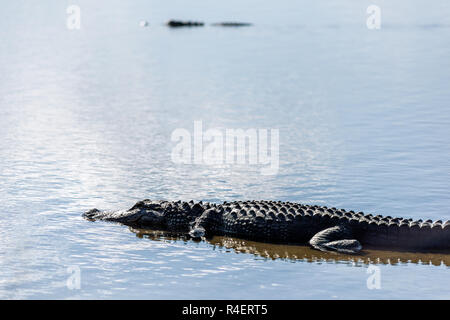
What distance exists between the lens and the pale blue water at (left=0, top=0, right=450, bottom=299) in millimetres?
9234

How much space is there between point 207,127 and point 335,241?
8354 mm

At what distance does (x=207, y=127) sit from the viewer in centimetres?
1817

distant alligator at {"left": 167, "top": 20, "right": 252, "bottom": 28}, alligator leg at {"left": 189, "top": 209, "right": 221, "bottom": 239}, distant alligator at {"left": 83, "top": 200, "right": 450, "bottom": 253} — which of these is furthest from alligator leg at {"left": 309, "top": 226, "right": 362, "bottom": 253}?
distant alligator at {"left": 167, "top": 20, "right": 252, "bottom": 28}

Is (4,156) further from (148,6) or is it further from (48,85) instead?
(148,6)

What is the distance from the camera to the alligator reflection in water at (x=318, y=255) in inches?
388

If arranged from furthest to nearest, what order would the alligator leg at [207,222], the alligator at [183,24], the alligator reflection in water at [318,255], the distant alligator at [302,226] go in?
the alligator at [183,24] → the alligator leg at [207,222] → the distant alligator at [302,226] → the alligator reflection in water at [318,255]

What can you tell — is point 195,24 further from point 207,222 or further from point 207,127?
point 207,222

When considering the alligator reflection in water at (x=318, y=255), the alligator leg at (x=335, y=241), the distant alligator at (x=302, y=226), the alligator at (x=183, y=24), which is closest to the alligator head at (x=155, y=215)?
the distant alligator at (x=302, y=226)

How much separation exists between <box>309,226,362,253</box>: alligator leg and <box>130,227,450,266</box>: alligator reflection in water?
9cm

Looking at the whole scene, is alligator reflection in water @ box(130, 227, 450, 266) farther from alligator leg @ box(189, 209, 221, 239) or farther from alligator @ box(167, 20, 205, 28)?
alligator @ box(167, 20, 205, 28)

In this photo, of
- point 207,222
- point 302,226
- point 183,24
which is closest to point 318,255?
point 302,226

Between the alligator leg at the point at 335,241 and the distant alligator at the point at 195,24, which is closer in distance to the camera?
the alligator leg at the point at 335,241

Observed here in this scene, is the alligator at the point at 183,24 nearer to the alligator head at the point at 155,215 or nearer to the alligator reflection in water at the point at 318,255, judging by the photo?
the alligator head at the point at 155,215
